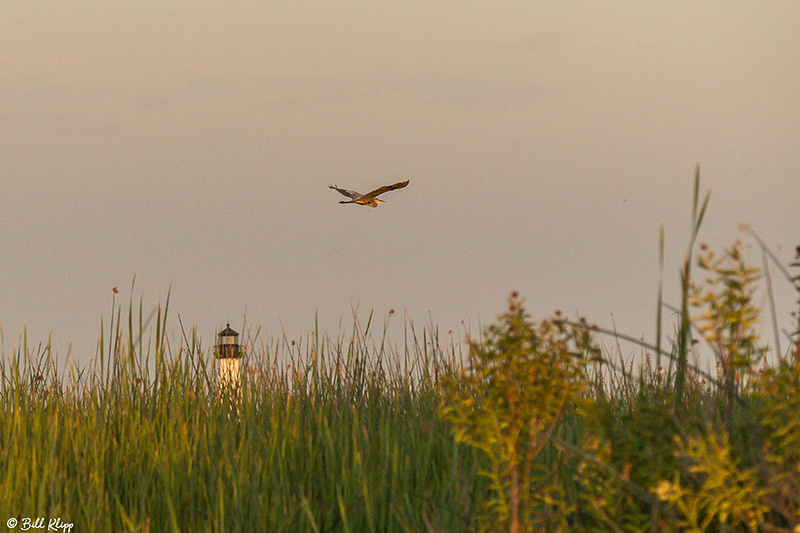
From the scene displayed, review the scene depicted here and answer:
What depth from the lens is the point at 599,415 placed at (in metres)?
2.14

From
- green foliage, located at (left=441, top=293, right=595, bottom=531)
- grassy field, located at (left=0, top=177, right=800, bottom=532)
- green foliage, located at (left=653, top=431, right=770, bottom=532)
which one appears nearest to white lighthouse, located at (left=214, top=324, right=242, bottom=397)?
grassy field, located at (left=0, top=177, right=800, bottom=532)

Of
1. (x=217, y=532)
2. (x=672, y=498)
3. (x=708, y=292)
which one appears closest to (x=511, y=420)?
(x=672, y=498)

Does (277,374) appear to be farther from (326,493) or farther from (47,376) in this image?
(326,493)

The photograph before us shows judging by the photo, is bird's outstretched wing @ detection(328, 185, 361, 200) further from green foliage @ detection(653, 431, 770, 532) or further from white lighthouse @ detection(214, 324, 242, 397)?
green foliage @ detection(653, 431, 770, 532)

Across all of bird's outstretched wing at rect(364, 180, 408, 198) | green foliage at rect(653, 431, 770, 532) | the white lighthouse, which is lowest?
green foliage at rect(653, 431, 770, 532)

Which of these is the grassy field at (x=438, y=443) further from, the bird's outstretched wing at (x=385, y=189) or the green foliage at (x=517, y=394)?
the bird's outstretched wing at (x=385, y=189)

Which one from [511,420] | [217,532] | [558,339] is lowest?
[217,532]

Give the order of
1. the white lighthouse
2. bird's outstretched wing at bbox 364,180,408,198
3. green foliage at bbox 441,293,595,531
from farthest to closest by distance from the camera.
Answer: the white lighthouse < bird's outstretched wing at bbox 364,180,408,198 < green foliage at bbox 441,293,595,531

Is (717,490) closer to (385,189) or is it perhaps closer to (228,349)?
(385,189)

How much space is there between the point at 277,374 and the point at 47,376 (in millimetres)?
1680

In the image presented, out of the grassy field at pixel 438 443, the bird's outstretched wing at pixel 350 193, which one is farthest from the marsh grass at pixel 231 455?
the bird's outstretched wing at pixel 350 193

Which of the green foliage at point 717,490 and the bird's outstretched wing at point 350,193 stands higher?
the bird's outstretched wing at point 350,193

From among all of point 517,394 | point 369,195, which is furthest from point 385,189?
point 517,394

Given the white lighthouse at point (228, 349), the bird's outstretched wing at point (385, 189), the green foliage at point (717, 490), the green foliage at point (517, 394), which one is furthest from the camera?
the white lighthouse at point (228, 349)
